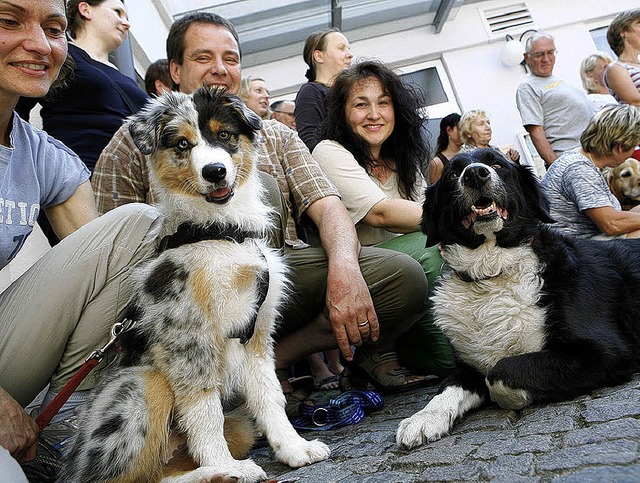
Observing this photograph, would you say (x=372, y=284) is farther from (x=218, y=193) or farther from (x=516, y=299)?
(x=218, y=193)

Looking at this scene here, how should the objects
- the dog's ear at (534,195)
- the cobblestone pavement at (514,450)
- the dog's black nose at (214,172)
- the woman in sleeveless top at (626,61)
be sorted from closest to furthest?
the cobblestone pavement at (514,450) < the dog's black nose at (214,172) < the dog's ear at (534,195) < the woman in sleeveless top at (626,61)

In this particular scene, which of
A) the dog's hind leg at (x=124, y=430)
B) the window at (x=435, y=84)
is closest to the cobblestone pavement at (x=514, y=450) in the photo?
the dog's hind leg at (x=124, y=430)

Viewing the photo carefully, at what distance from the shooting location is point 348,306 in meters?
2.86

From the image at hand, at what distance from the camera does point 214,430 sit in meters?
2.10

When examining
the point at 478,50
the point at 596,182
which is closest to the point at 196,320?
the point at 596,182

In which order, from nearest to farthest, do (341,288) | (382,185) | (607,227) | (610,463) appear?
(610,463) → (341,288) → (382,185) → (607,227)

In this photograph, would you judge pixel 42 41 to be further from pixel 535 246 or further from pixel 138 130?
pixel 535 246

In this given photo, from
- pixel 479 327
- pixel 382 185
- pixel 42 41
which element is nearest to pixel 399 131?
pixel 382 185

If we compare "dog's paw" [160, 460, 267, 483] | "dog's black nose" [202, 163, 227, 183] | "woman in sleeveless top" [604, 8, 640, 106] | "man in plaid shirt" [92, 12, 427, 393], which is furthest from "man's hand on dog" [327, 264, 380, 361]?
"woman in sleeveless top" [604, 8, 640, 106]

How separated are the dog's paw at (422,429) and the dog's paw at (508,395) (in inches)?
8.0

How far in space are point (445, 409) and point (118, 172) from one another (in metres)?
1.98

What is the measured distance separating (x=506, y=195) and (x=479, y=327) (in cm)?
59

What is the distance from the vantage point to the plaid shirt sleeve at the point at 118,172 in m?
3.11

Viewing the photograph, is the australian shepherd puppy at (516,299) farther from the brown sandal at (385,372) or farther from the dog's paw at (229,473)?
the brown sandal at (385,372)
